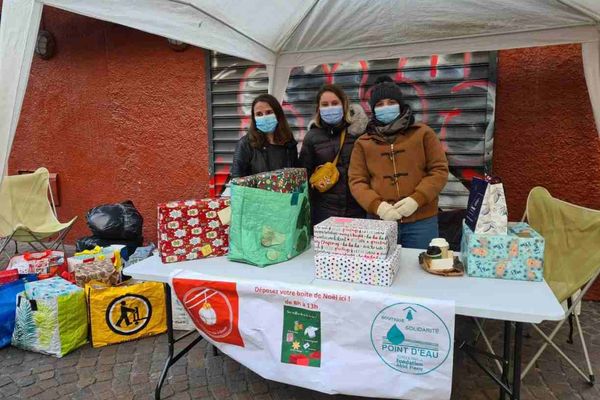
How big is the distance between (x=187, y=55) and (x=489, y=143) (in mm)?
3585

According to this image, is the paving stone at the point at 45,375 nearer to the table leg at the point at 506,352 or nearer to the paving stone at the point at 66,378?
the paving stone at the point at 66,378

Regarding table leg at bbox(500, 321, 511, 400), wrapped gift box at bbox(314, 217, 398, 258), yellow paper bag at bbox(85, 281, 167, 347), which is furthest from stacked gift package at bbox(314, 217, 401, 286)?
yellow paper bag at bbox(85, 281, 167, 347)

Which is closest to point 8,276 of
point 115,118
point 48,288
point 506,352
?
point 48,288

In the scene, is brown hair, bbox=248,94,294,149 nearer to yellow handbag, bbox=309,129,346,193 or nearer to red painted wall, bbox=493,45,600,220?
yellow handbag, bbox=309,129,346,193

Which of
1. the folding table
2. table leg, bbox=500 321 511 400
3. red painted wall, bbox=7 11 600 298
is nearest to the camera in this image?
the folding table

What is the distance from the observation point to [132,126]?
5730mm

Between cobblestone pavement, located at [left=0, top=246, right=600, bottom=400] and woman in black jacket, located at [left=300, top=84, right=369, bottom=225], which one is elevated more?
woman in black jacket, located at [left=300, top=84, right=369, bottom=225]

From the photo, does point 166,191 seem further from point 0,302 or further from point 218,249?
point 218,249

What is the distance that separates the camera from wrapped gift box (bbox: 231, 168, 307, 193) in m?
2.42

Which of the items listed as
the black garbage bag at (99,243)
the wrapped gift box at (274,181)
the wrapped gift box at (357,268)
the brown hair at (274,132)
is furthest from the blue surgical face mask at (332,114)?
the black garbage bag at (99,243)

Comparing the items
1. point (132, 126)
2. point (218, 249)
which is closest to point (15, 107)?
point (218, 249)

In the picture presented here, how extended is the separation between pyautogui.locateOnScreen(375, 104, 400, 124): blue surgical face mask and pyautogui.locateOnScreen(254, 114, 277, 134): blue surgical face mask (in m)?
0.77

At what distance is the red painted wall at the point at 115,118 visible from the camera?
543 centimetres

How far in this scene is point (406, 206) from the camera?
8.70 feet
